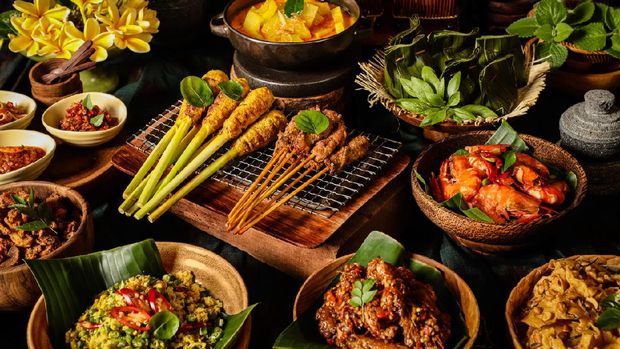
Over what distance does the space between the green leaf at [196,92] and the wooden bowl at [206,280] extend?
0.89 meters

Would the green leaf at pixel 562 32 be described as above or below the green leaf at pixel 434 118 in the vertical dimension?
above

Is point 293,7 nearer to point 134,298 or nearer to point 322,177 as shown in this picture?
point 322,177

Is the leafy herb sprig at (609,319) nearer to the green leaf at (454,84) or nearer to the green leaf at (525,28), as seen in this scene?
the green leaf at (454,84)

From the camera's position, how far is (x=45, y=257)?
244 centimetres

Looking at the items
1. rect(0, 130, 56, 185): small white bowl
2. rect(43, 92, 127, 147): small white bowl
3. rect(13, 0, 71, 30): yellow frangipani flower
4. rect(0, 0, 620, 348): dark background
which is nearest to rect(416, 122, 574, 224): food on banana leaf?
rect(0, 0, 620, 348): dark background

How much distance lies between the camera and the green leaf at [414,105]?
10.3 feet

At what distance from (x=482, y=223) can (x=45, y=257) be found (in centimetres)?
177

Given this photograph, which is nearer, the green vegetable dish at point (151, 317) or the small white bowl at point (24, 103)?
the green vegetable dish at point (151, 317)

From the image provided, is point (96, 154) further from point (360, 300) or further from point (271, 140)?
point (360, 300)

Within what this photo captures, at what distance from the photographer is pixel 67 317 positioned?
230cm

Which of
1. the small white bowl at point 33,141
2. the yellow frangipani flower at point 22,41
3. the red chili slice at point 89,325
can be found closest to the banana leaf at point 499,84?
the red chili slice at point 89,325

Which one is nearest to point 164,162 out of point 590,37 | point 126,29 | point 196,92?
point 196,92

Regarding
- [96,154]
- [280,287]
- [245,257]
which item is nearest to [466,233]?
[280,287]

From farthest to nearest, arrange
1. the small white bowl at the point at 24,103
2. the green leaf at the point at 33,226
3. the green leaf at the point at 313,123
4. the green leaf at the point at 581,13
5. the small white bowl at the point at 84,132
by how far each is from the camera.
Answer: the green leaf at the point at 581,13 < the small white bowl at the point at 24,103 < the small white bowl at the point at 84,132 < the green leaf at the point at 313,123 < the green leaf at the point at 33,226
